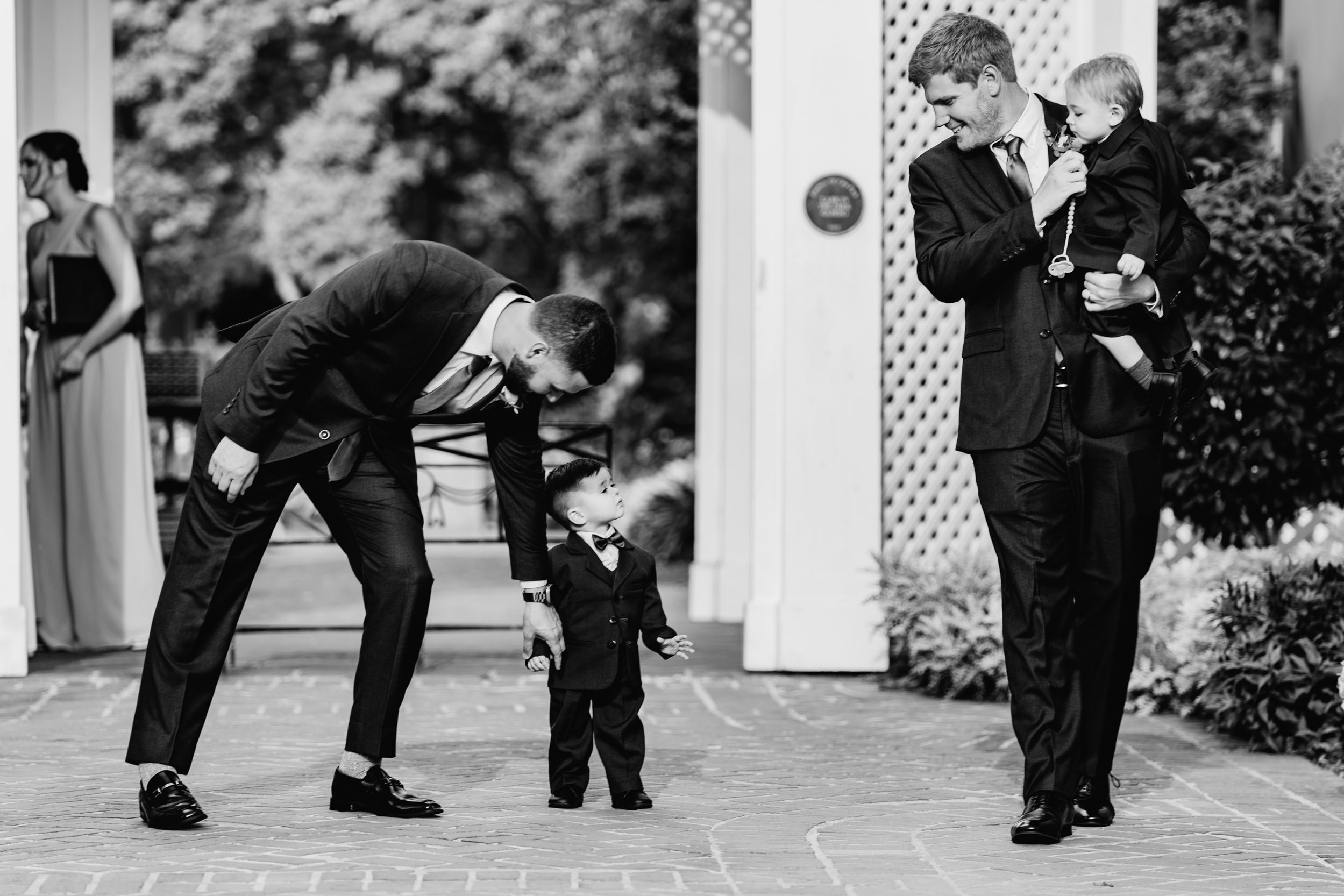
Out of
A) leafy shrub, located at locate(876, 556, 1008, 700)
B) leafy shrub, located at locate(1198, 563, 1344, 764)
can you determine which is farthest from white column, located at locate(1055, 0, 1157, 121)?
leafy shrub, located at locate(1198, 563, 1344, 764)

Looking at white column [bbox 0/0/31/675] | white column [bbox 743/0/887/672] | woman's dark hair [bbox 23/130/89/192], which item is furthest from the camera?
woman's dark hair [bbox 23/130/89/192]

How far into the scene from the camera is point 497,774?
227 inches

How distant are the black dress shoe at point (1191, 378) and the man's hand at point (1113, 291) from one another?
0.87 feet

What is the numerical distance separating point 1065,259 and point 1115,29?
4001 mm

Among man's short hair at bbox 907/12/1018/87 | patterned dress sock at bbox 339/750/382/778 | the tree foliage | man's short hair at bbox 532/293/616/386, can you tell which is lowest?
patterned dress sock at bbox 339/750/382/778

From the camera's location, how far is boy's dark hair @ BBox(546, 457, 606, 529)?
208 inches

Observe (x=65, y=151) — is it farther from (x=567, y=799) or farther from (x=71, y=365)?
(x=567, y=799)

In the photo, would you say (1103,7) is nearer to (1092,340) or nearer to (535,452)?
(1092,340)

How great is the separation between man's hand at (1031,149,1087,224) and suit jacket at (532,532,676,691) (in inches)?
57.7

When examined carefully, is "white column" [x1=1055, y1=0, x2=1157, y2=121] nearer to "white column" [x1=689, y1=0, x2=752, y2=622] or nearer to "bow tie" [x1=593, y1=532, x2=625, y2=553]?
"white column" [x1=689, y1=0, x2=752, y2=622]

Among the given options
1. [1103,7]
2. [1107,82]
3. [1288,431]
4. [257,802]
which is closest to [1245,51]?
[1103,7]

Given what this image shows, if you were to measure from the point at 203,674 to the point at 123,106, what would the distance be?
22595 millimetres

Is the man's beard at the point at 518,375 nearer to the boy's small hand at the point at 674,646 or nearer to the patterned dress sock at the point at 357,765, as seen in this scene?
the boy's small hand at the point at 674,646

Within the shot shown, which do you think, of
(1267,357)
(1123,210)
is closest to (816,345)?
(1267,357)
